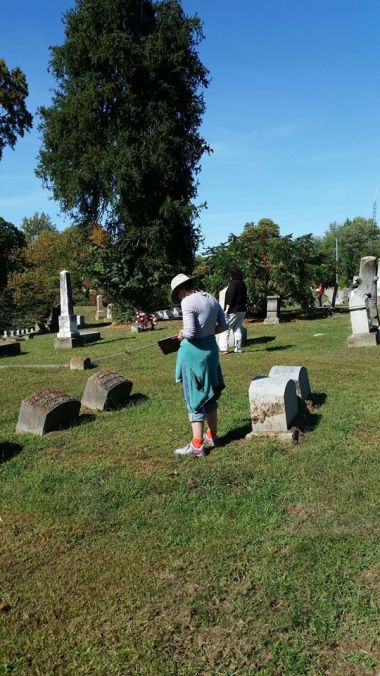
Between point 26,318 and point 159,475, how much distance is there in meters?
24.8

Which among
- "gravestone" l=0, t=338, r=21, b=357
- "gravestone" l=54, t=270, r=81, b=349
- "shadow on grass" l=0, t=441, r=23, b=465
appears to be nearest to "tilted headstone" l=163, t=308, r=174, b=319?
"gravestone" l=54, t=270, r=81, b=349

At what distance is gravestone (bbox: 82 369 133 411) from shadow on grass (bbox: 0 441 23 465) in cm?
156

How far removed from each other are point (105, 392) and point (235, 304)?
505cm

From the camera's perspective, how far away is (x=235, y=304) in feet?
38.1

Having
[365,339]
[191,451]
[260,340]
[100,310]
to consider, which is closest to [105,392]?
[191,451]

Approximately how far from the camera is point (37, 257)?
143 ft

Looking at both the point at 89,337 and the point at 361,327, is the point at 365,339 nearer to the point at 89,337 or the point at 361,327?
the point at 361,327

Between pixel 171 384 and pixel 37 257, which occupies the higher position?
pixel 37 257

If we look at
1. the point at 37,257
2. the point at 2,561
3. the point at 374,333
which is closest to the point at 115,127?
the point at 374,333

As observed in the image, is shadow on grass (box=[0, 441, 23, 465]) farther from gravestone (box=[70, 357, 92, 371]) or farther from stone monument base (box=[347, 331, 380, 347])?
stone monument base (box=[347, 331, 380, 347])

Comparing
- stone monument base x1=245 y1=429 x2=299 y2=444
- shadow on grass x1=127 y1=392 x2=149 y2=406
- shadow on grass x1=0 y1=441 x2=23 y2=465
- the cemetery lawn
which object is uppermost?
shadow on grass x1=127 y1=392 x2=149 y2=406

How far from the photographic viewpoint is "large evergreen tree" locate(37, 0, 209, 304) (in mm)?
24188

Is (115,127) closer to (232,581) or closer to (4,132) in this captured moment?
(4,132)

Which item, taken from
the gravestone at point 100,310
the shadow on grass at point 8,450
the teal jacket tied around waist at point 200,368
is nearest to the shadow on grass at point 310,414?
the teal jacket tied around waist at point 200,368
